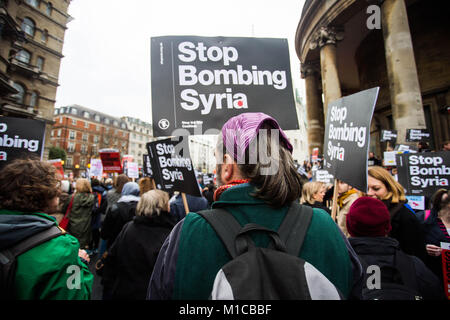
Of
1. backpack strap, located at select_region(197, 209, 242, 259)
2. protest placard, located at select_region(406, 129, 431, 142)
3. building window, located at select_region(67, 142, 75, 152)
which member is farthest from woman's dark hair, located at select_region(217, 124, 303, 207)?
building window, located at select_region(67, 142, 75, 152)

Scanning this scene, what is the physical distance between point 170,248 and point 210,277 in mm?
220

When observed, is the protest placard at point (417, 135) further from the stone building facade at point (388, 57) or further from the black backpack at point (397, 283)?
the black backpack at point (397, 283)

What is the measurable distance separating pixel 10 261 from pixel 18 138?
9.10ft

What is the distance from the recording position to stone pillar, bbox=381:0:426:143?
901 centimetres

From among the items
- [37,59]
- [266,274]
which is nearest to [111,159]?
[266,274]

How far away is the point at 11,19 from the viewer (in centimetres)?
2041

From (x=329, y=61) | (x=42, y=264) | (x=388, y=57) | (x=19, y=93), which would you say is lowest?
(x=42, y=264)

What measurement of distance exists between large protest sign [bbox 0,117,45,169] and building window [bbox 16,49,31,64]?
32465 mm

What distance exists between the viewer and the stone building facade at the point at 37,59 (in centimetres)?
2557

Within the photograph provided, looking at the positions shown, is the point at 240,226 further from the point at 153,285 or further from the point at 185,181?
the point at 185,181

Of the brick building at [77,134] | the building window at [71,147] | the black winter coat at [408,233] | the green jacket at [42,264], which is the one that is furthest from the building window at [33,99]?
the black winter coat at [408,233]

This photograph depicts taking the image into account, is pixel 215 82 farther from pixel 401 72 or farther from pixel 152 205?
pixel 401 72

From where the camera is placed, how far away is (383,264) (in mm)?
1833

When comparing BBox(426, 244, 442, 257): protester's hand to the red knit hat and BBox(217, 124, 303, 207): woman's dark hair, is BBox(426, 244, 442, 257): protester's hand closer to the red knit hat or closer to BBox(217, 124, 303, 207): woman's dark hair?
the red knit hat
